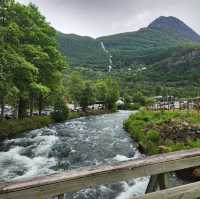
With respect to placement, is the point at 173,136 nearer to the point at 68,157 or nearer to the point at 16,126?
the point at 68,157

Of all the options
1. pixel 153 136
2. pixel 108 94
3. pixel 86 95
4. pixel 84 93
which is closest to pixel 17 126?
pixel 153 136

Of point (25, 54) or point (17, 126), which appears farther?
point (17, 126)

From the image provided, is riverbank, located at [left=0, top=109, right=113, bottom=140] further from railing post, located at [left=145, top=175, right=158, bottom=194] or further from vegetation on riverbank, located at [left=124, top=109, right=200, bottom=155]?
railing post, located at [left=145, top=175, right=158, bottom=194]

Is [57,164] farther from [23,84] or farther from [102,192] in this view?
[23,84]

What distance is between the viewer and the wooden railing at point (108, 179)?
212 centimetres

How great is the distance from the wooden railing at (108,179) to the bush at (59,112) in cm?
3378

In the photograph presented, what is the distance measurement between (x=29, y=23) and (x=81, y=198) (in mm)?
20389

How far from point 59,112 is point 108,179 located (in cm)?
3464

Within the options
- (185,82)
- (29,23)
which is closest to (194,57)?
(185,82)

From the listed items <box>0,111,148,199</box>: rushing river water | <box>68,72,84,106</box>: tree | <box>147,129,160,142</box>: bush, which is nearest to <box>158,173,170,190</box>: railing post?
<box>0,111,148,199</box>: rushing river water

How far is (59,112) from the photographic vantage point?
36.6m

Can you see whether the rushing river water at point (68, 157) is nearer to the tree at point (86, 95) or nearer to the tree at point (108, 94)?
the tree at point (86, 95)

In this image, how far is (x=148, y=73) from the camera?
649 feet

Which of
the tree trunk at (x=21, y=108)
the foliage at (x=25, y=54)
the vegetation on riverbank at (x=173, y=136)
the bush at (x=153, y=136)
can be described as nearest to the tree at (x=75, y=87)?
the foliage at (x=25, y=54)
